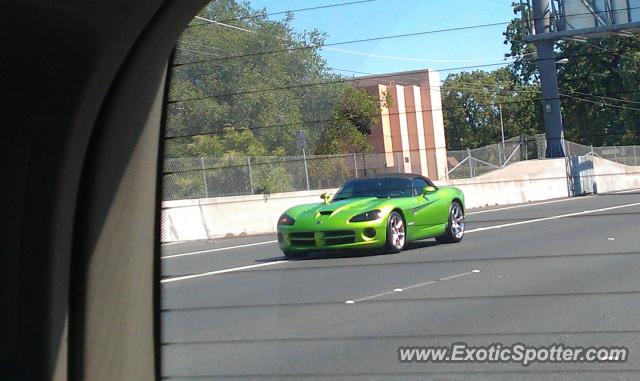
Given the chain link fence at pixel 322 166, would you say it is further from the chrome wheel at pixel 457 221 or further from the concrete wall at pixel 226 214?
the chrome wheel at pixel 457 221

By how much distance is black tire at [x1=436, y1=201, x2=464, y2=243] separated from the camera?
4.36m

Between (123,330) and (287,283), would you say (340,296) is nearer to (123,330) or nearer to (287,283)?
(287,283)

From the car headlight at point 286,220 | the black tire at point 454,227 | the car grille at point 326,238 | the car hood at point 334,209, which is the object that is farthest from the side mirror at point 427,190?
the car headlight at point 286,220

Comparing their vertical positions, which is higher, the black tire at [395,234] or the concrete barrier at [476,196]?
the concrete barrier at [476,196]

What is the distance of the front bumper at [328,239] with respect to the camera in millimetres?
4363

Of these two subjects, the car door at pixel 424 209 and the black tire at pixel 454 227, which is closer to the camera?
the car door at pixel 424 209

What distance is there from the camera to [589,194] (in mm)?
3557

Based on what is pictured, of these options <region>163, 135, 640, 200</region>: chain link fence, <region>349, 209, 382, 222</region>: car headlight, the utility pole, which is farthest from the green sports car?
the utility pole

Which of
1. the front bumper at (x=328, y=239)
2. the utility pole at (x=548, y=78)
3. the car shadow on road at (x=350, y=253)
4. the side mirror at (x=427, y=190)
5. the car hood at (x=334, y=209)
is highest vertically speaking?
the utility pole at (x=548, y=78)

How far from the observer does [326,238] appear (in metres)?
4.60

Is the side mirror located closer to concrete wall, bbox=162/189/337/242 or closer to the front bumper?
the front bumper

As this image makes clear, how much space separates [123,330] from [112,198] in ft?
1.72

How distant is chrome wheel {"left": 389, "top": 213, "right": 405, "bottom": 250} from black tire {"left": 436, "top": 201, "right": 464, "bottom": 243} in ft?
0.64

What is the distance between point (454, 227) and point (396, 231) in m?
0.29
